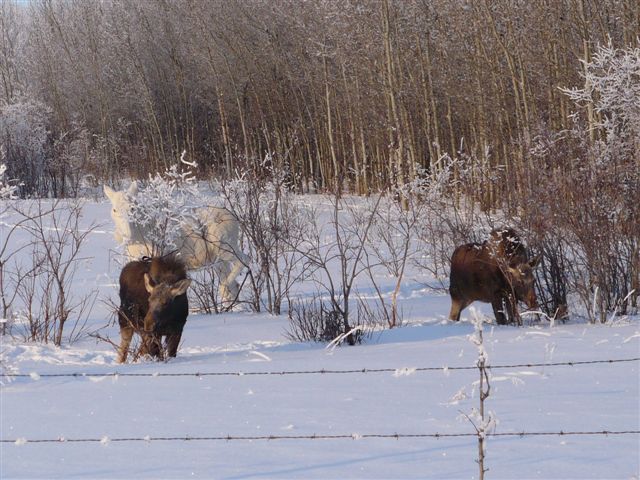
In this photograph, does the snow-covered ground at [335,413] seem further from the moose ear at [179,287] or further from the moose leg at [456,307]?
the moose leg at [456,307]

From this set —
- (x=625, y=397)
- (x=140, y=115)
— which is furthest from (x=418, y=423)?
(x=140, y=115)

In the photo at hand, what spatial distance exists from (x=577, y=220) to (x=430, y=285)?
17.3 ft

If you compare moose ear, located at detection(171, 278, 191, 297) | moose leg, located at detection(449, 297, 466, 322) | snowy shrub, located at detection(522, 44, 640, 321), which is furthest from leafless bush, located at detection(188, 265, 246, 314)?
snowy shrub, located at detection(522, 44, 640, 321)

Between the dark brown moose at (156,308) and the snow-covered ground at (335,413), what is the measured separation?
291 millimetres

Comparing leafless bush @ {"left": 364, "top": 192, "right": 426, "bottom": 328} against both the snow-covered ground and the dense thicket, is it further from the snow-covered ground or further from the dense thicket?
the snow-covered ground

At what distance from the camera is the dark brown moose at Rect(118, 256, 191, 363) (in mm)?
9117

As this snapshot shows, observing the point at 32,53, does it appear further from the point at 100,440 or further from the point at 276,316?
the point at 100,440

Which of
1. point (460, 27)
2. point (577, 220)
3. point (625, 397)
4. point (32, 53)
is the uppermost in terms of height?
point (32, 53)

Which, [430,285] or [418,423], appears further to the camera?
[430,285]

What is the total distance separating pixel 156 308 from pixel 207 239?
5537mm

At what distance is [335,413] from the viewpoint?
5848mm

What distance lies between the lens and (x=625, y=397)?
607 cm

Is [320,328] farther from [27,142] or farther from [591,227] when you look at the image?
[27,142]

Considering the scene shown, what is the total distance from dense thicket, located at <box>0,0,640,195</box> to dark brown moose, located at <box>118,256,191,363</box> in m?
6.65
